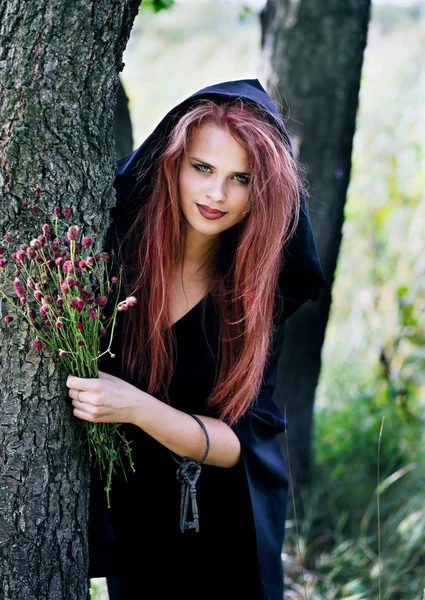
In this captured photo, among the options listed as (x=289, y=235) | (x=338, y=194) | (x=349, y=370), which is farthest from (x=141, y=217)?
(x=349, y=370)

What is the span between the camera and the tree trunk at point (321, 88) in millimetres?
3396

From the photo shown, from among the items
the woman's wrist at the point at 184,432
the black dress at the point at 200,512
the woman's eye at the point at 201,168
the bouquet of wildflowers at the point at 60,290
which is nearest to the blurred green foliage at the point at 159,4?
the woman's eye at the point at 201,168

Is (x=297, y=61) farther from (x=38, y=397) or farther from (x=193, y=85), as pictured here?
(x=193, y=85)

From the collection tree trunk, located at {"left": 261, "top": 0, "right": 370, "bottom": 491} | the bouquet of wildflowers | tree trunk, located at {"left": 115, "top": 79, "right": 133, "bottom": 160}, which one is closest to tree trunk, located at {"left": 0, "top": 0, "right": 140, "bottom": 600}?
the bouquet of wildflowers

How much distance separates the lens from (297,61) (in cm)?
346

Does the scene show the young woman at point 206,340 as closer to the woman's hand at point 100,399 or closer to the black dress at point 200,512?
the black dress at point 200,512

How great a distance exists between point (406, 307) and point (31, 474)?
3.53 metres

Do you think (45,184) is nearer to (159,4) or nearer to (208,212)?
(208,212)

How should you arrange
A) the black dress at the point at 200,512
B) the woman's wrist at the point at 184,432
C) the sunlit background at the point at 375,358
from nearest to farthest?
the woman's wrist at the point at 184,432
the black dress at the point at 200,512
the sunlit background at the point at 375,358

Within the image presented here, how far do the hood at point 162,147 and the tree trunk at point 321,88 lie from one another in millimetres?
1057

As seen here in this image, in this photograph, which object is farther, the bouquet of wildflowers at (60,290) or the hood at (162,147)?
the hood at (162,147)

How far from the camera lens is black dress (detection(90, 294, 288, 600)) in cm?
234

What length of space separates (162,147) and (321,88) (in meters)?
1.49

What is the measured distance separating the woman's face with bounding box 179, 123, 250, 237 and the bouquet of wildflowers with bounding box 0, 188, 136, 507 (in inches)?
17.7
